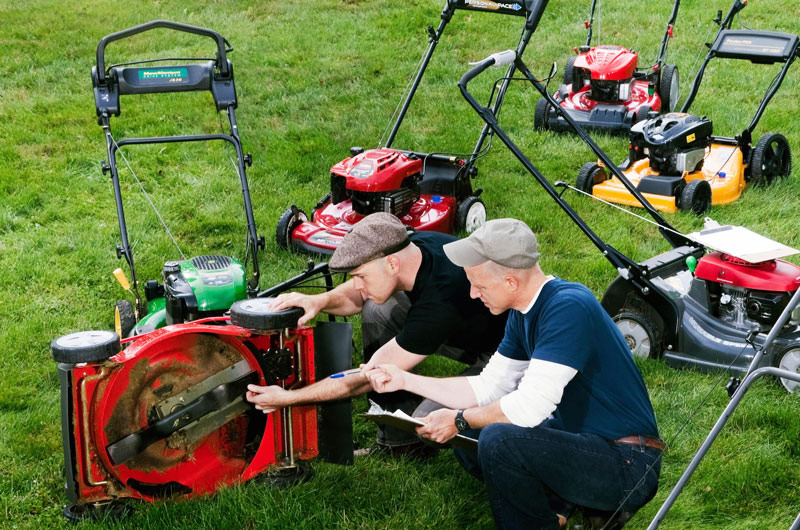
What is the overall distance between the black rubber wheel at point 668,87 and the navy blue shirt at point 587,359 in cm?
566

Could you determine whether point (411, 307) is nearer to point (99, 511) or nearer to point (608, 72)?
point (99, 511)

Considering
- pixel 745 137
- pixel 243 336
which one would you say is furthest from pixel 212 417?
pixel 745 137

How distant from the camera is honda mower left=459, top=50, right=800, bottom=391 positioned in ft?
13.1

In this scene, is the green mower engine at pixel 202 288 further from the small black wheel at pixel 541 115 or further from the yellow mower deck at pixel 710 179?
the small black wheel at pixel 541 115

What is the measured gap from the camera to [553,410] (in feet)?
9.12

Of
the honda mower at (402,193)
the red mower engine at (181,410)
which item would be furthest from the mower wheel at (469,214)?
the red mower engine at (181,410)

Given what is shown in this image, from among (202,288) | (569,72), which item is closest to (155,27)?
(202,288)

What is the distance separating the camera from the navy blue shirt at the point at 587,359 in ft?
8.81

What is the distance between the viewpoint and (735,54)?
6.33 metres

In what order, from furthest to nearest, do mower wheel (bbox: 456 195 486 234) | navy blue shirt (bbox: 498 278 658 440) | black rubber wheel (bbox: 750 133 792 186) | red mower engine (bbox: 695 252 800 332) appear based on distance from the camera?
black rubber wheel (bbox: 750 133 792 186) → mower wheel (bbox: 456 195 486 234) → red mower engine (bbox: 695 252 800 332) → navy blue shirt (bbox: 498 278 658 440)

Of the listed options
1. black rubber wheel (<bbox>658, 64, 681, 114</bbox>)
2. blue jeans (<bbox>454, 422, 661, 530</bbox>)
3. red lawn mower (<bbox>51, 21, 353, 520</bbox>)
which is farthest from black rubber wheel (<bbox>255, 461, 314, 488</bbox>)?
black rubber wheel (<bbox>658, 64, 681, 114</bbox>)

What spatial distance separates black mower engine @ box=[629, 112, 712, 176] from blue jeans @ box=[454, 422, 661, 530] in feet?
12.3

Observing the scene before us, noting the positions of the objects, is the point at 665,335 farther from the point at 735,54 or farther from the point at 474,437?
the point at 735,54

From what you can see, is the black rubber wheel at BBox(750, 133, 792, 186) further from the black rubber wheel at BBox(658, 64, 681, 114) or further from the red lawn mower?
the red lawn mower
